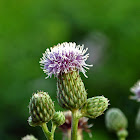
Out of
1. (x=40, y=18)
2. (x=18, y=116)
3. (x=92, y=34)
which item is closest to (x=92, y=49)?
(x=92, y=34)

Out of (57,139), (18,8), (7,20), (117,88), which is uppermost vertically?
(18,8)

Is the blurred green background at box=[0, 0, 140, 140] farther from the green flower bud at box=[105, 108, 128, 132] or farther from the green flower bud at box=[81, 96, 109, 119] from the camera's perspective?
the green flower bud at box=[81, 96, 109, 119]

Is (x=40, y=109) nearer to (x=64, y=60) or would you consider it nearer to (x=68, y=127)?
(x=64, y=60)

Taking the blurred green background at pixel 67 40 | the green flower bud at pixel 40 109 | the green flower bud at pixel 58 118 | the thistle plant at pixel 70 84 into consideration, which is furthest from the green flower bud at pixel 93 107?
the blurred green background at pixel 67 40

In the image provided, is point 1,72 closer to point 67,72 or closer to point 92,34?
point 92,34

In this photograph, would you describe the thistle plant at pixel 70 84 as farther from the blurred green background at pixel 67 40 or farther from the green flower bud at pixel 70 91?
the blurred green background at pixel 67 40
